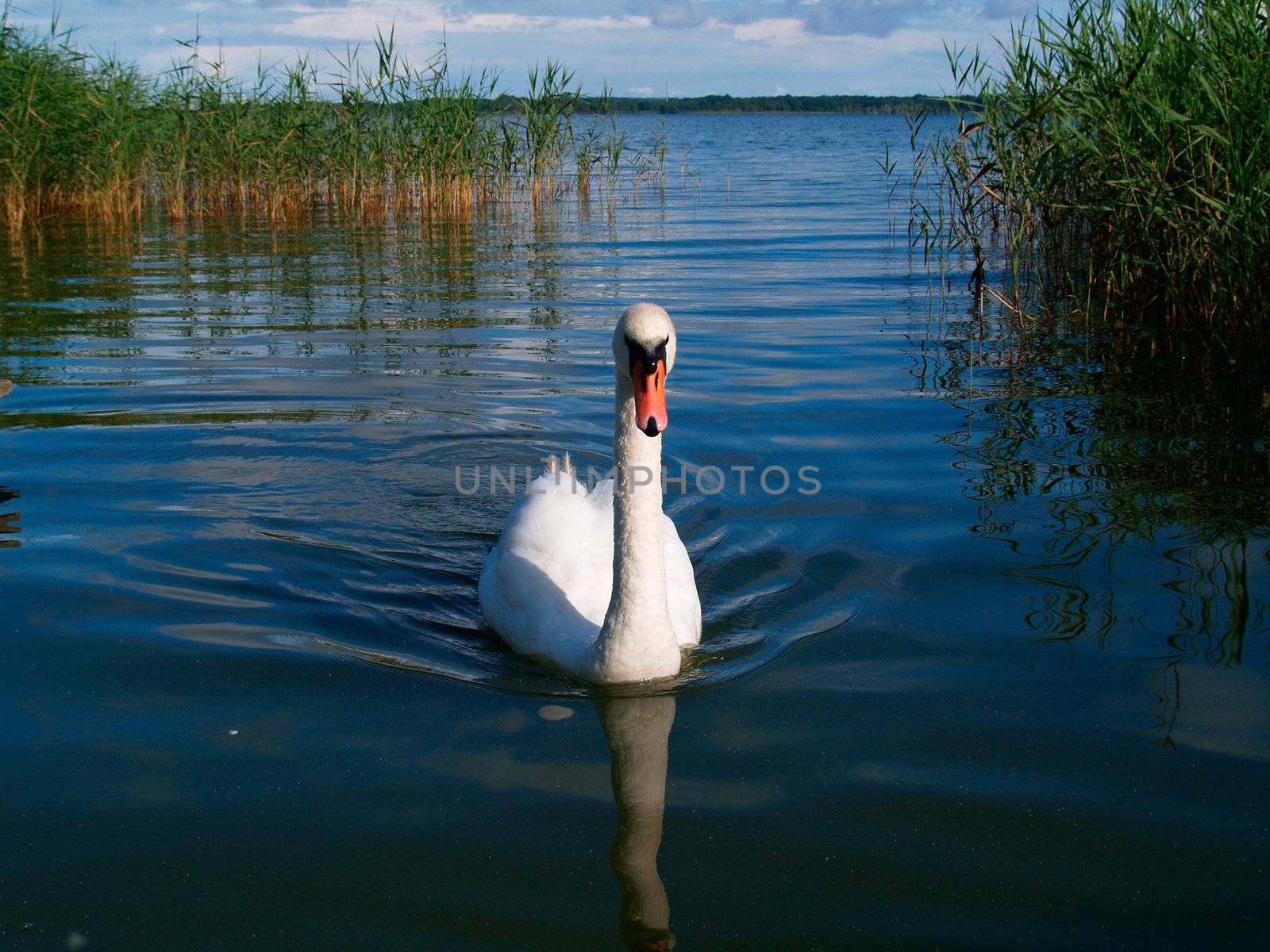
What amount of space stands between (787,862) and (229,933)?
1.30m

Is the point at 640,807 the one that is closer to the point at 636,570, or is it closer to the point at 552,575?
the point at 636,570

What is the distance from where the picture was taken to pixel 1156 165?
7.61 m

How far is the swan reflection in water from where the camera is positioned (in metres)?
2.82

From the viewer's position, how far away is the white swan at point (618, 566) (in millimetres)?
3805

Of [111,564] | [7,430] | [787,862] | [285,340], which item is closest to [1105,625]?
[787,862]

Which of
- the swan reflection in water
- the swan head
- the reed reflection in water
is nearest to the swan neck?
the swan reflection in water

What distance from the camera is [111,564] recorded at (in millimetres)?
5129

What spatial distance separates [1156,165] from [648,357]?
5.22 m

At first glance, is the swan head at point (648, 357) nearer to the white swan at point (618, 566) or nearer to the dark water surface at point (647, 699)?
the white swan at point (618, 566)

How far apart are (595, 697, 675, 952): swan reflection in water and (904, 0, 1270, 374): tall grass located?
182 inches

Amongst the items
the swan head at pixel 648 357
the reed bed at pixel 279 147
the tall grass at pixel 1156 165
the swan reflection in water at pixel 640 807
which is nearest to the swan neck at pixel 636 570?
the swan reflection in water at pixel 640 807

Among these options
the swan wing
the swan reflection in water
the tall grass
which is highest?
the tall grass

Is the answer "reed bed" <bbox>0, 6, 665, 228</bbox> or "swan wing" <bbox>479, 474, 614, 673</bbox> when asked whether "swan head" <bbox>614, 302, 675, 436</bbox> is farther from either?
"reed bed" <bbox>0, 6, 665, 228</bbox>

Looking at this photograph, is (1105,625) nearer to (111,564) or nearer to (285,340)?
(111,564)
